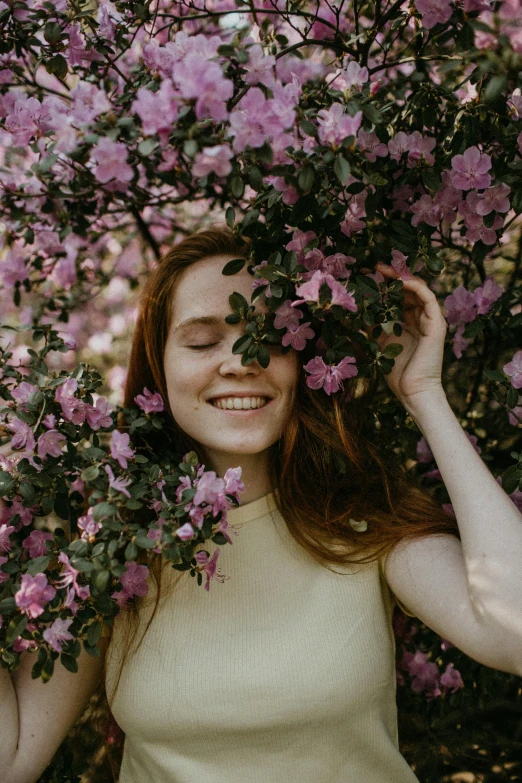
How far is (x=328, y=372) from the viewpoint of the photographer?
1611mm

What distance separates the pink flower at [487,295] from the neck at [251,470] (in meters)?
0.69

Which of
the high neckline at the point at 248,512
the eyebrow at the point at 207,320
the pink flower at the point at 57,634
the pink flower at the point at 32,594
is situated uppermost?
the eyebrow at the point at 207,320

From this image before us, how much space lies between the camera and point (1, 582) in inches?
58.2

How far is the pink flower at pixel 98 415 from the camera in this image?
1.59 m

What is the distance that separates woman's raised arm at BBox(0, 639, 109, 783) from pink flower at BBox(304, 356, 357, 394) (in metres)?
0.92

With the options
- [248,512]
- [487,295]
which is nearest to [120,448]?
[248,512]

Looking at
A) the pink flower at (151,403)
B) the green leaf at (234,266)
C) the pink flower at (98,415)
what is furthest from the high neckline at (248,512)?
the green leaf at (234,266)

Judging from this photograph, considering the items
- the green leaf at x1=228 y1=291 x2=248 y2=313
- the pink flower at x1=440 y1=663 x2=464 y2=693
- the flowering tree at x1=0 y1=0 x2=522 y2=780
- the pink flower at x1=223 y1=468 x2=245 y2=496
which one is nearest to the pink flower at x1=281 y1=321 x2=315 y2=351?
the flowering tree at x1=0 y1=0 x2=522 y2=780

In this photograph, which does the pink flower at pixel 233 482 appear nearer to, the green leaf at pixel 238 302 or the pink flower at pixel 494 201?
the green leaf at pixel 238 302

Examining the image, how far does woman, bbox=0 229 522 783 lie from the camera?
1.57 meters

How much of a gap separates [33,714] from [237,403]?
2.94ft

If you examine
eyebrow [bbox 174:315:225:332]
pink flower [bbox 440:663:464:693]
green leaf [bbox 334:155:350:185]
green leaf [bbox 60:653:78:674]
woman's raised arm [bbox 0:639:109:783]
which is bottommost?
pink flower [bbox 440:663:464:693]

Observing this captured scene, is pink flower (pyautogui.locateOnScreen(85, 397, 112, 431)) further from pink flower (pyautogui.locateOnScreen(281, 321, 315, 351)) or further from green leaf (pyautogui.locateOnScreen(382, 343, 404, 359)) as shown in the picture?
green leaf (pyautogui.locateOnScreen(382, 343, 404, 359))

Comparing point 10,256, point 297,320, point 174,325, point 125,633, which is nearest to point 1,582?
point 125,633
